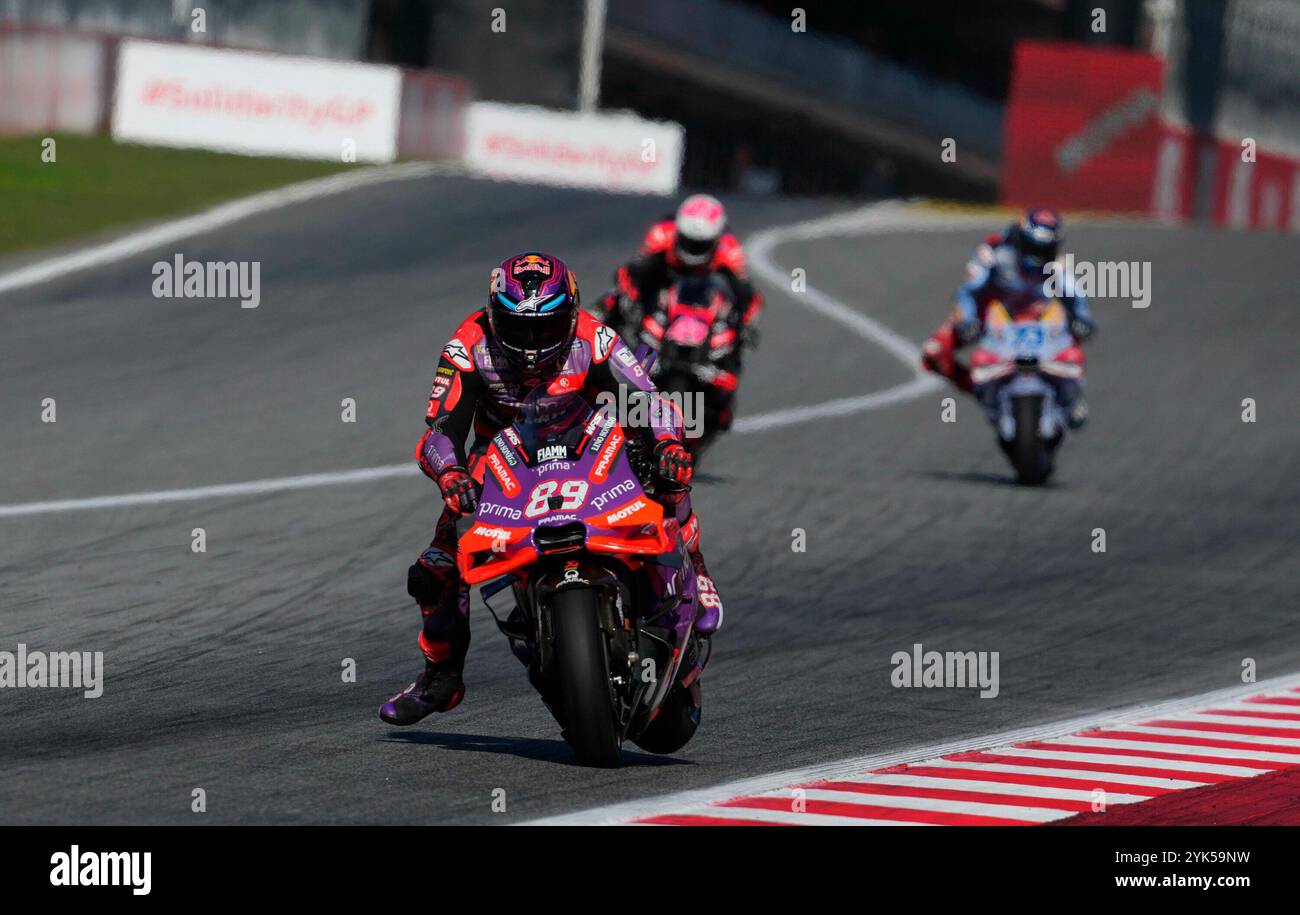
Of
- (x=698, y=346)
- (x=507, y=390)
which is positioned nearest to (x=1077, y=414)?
(x=698, y=346)

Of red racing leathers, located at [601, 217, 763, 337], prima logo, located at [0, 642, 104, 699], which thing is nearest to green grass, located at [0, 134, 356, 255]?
red racing leathers, located at [601, 217, 763, 337]

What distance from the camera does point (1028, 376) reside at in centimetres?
1703

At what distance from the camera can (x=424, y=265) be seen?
2611 centimetres

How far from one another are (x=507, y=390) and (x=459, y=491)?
1.59 ft

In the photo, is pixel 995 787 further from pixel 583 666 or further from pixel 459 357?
pixel 459 357

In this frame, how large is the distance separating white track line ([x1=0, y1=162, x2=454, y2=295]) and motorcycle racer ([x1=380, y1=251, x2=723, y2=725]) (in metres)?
15.2

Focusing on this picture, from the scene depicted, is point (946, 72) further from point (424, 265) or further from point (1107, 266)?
point (424, 265)

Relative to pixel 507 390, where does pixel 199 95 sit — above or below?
above

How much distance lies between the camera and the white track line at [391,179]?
15.0 m

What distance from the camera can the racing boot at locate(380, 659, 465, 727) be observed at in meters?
8.66

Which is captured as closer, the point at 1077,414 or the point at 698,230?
the point at 698,230

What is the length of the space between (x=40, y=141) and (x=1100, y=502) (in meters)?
18.4
